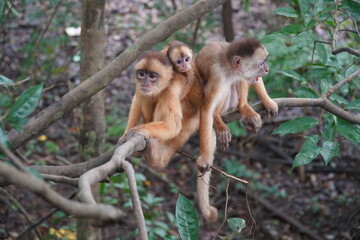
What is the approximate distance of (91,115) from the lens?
4.71 meters

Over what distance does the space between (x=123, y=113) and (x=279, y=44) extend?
2.92 meters

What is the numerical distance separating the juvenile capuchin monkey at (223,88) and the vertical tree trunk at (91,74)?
106 cm

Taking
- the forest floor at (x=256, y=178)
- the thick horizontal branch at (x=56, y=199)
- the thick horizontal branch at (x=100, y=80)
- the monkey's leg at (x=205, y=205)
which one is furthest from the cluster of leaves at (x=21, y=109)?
the forest floor at (x=256, y=178)

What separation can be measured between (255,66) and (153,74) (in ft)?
2.89

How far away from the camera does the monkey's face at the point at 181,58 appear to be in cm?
395

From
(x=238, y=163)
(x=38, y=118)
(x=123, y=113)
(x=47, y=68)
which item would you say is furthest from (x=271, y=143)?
(x=38, y=118)

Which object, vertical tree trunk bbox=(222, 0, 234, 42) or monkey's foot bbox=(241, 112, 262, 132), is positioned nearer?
monkey's foot bbox=(241, 112, 262, 132)

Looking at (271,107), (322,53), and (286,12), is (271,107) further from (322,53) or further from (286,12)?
(286,12)

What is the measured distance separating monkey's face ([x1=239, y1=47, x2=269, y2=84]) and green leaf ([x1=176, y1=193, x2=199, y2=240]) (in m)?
1.75

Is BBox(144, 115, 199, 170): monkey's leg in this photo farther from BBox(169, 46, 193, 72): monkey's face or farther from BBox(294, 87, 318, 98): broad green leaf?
BBox(294, 87, 318, 98): broad green leaf

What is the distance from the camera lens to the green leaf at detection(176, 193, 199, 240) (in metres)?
2.55

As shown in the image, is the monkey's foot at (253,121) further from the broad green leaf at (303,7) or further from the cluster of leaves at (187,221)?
the cluster of leaves at (187,221)

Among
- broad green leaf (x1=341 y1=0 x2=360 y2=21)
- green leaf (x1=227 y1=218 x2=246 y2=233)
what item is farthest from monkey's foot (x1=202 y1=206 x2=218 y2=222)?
broad green leaf (x1=341 y1=0 x2=360 y2=21)

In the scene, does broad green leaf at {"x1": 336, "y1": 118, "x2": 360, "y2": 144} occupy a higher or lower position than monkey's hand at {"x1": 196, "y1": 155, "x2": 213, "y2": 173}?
higher
